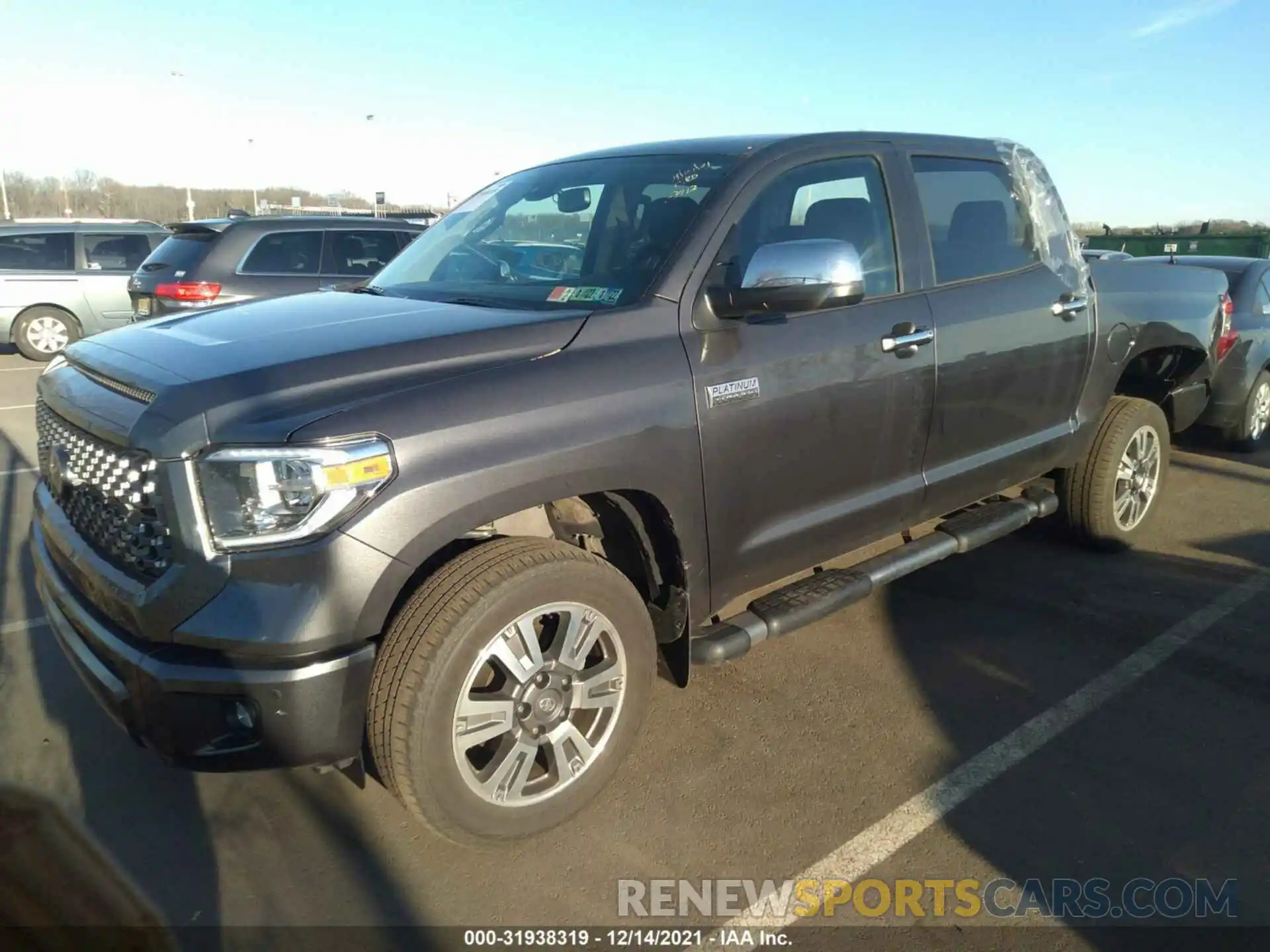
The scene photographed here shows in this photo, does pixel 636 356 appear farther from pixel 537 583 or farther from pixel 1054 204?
pixel 1054 204

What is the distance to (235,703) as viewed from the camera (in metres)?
2.30

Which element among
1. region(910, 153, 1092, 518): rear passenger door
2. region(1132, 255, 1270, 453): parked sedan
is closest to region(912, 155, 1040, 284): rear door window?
region(910, 153, 1092, 518): rear passenger door

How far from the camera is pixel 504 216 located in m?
3.88

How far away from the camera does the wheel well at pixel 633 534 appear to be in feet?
9.50

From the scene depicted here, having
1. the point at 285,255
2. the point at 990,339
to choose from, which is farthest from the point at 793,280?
the point at 285,255

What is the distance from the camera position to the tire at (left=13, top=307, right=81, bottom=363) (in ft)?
42.6

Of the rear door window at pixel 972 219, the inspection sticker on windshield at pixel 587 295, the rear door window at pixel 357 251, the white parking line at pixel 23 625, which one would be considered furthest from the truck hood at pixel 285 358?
the rear door window at pixel 357 251

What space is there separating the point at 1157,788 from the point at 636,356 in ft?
7.12

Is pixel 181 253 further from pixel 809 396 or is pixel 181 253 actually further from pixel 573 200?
pixel 809 396

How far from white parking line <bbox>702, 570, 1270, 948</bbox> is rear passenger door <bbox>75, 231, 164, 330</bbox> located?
43.3 feet

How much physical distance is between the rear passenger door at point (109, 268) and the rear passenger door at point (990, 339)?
12.3 meters

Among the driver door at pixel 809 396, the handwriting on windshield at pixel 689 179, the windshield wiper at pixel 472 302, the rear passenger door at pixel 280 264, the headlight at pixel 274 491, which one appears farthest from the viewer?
the rear passenger door at pixel 280 264

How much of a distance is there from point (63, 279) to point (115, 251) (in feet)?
2.55

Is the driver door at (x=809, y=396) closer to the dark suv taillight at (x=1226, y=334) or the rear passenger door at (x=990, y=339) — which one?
the rear passenger door at (x=990, y=339)
